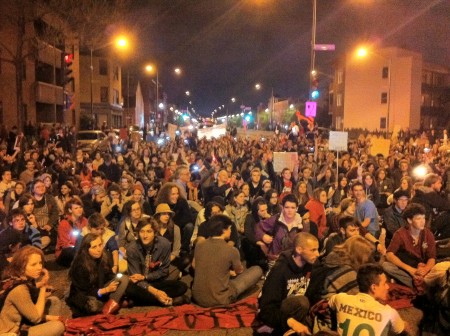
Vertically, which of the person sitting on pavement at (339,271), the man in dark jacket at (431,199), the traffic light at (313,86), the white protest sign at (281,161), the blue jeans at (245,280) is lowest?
the blue jeans at (245,280)

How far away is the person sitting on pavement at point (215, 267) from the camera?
6.36 metres

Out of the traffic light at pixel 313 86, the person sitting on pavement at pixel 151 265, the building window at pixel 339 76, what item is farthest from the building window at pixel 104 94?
the person sitting on pavement at pixel 151 265

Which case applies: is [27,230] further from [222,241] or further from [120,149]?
[120,149]

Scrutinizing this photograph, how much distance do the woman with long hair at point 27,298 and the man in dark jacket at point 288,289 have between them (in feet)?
7.22

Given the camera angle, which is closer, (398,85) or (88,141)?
(88,141)

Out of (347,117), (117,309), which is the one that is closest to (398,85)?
(347,117)

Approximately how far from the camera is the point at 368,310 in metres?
4.05

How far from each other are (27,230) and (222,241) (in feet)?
10.7

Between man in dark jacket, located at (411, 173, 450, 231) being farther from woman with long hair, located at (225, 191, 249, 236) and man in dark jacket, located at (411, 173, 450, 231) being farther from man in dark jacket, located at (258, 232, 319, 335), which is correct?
man in dark jacket, located at (258, 232, 319, 335)

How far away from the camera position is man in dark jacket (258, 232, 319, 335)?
15.7 feet

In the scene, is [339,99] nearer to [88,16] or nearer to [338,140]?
[88,16]

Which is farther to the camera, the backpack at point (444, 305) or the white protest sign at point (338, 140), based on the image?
the white protest sign at point (338, 140)

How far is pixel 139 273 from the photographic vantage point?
22.8 feet

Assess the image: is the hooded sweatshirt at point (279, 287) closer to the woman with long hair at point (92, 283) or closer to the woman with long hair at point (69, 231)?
the woman with long hair at point (92, 283)
